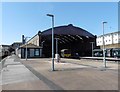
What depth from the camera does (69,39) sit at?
274ft

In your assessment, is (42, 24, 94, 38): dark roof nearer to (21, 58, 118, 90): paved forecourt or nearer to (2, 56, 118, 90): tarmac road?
(21, 58, 118, 90): paved forecourt

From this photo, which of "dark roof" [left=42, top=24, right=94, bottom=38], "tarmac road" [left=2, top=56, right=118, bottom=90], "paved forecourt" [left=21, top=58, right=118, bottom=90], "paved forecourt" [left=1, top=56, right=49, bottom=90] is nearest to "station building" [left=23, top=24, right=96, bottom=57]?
"dark roof" [left=42, top=24, right=94, bottom=38]

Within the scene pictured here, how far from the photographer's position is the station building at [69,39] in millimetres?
76688

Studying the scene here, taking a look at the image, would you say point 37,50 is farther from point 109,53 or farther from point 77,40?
point 109,53

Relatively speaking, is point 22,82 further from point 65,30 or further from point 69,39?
point 69,39

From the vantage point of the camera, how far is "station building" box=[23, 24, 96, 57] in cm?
7669

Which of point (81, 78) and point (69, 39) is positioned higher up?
point (69, 39)

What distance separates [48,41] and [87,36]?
14786mm

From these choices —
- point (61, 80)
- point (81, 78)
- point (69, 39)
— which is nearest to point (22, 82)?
point (61, 80)

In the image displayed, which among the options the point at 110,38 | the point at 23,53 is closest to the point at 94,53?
the point at 110,38

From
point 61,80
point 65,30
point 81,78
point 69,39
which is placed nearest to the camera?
point 61,80

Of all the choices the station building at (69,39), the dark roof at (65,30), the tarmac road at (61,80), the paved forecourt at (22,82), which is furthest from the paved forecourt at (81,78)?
the station building at (69,39)

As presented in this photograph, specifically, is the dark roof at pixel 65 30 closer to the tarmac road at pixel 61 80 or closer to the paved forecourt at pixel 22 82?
the tarmac road at pixel 61 80

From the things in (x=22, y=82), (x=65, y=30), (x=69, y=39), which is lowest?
(x=22, y=82)
